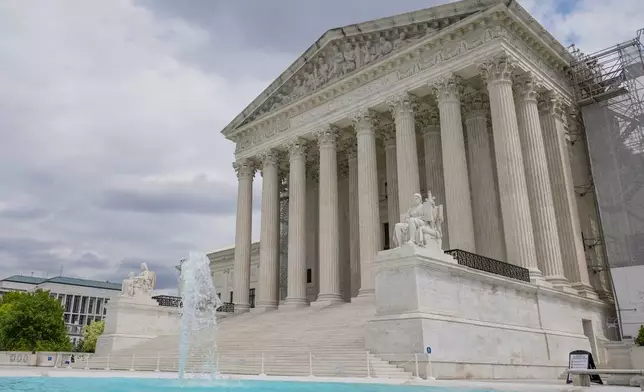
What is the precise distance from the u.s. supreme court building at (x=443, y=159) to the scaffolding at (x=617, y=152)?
34.3 inches

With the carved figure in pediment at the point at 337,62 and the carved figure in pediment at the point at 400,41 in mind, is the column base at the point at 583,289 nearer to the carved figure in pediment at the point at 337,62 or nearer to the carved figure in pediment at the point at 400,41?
the carved figure in pediment at the point at 400,41

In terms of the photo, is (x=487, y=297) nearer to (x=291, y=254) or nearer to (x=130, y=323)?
(x=291, y=254)

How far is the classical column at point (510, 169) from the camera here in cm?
2253

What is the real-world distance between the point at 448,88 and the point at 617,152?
951 centimetres

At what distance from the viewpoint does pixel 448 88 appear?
2636cm

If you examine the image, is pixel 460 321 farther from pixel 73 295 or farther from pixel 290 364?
pixel 73 295

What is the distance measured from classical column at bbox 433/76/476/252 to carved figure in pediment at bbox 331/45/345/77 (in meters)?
7.38

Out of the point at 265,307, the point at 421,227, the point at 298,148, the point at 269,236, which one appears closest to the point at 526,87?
the point at 421,227

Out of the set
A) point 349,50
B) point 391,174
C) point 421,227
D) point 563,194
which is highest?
point 349,50

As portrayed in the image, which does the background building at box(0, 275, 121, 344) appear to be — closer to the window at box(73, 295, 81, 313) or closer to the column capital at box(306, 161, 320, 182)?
the window at box(73, 295, 81, 313)

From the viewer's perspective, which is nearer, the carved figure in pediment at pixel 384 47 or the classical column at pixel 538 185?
the classical column at pixel 538 185

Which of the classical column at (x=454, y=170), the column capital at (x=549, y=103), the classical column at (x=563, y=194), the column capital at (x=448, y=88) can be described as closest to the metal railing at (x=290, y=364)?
the classical column at (x=454, y=170)

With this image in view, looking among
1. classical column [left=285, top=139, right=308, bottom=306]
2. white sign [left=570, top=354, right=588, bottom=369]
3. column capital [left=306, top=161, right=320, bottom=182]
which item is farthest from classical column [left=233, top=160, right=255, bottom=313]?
white sign [left=570, top=354, right=588, bottom=369]

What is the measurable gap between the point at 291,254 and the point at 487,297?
15210 millimetres
